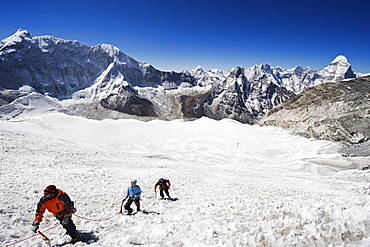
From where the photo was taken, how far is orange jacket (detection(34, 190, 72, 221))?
6.39m

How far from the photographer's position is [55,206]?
645cm

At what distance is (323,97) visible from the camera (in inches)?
2564

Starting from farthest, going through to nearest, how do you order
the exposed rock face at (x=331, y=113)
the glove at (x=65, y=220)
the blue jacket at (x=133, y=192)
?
the exposed rock face at (x=331, y=113)
the blue jacket at (x=133, y=192)
the glove at (x=65, y=220)

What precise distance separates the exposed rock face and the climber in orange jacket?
51.2m

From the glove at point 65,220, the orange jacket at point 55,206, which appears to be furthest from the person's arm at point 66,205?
the glove at point 65,220

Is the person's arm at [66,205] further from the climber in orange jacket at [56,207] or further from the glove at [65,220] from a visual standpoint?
the glove at [65,220]

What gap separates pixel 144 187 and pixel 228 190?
6.28 meters

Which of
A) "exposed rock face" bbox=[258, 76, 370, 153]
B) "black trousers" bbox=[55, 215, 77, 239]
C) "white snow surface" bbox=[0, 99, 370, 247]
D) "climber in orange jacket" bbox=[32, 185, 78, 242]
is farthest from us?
"exposed rock face" bbox=[258, 76, 370, 153]

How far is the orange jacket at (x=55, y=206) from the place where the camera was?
6395mm

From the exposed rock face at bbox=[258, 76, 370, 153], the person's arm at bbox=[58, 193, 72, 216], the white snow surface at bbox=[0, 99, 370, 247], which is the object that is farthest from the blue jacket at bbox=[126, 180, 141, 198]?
the exposed rock face at bbox=[258, 76, 370, 153]

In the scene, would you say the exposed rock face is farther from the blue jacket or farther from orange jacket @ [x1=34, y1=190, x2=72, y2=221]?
orange jacket @ [x1=34, y1=190, x2=72, y2=221]

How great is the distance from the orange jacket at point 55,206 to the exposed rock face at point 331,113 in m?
51.3

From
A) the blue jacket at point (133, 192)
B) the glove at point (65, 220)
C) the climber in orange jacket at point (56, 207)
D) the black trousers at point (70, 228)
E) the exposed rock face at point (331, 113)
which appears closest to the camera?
the climber in orange jacket at point (56, 207)

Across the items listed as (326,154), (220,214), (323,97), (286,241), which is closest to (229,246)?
(286,241)
